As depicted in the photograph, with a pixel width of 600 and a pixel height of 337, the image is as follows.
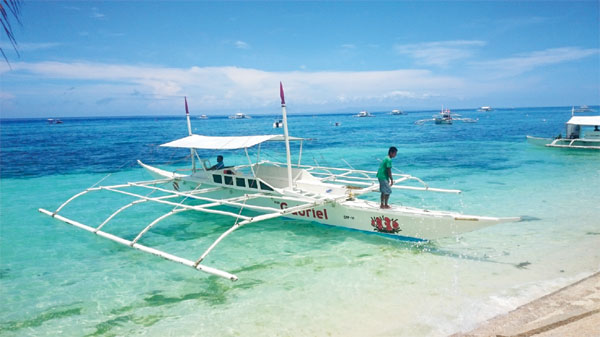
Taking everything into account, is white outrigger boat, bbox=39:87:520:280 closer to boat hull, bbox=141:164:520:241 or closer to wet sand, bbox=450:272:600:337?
boat hull, bbox=141:164:520:241

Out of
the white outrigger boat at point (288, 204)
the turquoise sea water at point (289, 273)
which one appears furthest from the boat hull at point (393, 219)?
the turquoise sea water at point (289, 273)

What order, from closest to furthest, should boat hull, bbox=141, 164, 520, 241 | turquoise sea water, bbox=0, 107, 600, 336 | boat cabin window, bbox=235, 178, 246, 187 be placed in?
turquoise sea water, bbox=0, 107, 600, 336 < boat hull, bbox=141, 164, 520, 241 < boat cabin window, bbox=235, 178, 246, 187

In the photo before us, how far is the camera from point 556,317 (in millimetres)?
5250

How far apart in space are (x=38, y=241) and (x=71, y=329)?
6057 mm

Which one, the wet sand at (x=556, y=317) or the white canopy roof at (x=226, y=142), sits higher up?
the white canopy roof at (x=226, y=142)

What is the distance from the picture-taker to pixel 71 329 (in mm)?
6199

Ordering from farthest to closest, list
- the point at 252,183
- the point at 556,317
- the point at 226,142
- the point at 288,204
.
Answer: the point at 226,142
the point at 252,183
the point at 288,204
the point at 556,317

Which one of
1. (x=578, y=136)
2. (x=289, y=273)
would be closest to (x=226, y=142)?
(x=289, y=273)

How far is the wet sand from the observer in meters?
4.79

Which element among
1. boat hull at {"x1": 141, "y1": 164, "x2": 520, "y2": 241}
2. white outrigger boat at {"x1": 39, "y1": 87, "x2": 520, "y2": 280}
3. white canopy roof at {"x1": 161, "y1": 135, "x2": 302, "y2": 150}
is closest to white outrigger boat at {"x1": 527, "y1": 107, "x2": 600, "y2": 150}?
white outrigger boat at {"x1": 39, "y1": 87, "x2": 520, "y2": 280}

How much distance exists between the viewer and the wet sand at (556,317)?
4.79 meters

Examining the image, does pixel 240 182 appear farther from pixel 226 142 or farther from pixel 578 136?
pixel 578 136

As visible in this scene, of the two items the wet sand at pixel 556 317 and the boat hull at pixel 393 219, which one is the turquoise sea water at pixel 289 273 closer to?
the wet sand at pixel 556 317

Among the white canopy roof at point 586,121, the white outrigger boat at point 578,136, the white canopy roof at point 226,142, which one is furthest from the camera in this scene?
the white outrigger boat at point 578,136
